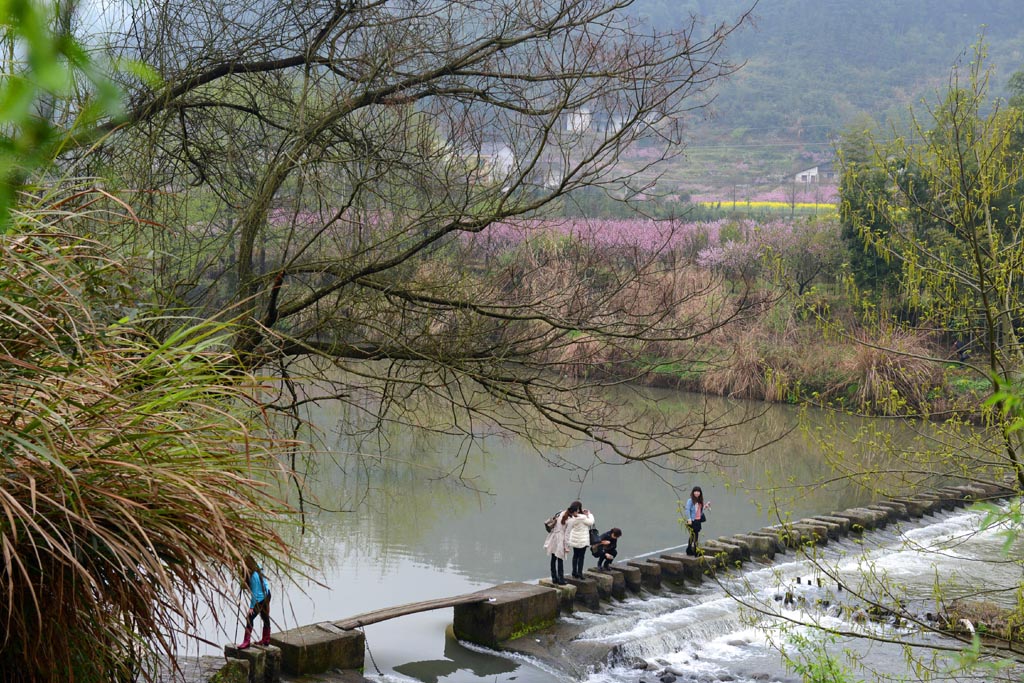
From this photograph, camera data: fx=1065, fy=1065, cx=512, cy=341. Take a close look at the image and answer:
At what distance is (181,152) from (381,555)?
673 cm

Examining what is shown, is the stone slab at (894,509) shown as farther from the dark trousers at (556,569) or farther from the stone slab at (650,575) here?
the dark trousers at (556,569)

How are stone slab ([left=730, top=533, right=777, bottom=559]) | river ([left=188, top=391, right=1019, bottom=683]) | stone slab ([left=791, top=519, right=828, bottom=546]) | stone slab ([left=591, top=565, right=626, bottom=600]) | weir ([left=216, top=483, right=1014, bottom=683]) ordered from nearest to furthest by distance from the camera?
1. weir ([left=216, top=483, right=1014, bottom=683])
2. river ([left=188, top=391, right=1019, bottom=683])
3. stone slab ([left=591, top=565, right=626, bottom=600])
4. stone slab ([left=730, top=533, right=777, bottom=559])
5. stone slab ([left=791, top=519, right=828, bottom=546])

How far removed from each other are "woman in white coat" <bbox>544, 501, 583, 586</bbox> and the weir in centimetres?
18

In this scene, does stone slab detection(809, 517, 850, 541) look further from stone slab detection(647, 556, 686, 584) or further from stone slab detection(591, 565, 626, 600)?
stone slab detection(591, 565, 626, 600)

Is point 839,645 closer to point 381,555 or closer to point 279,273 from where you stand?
point 381,555

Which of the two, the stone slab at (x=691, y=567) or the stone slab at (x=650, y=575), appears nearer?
the stone slab at (x=650, y=575)

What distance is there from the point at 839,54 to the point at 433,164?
424ft

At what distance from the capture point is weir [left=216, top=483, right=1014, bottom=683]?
7875 mm

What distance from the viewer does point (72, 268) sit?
332 centimetres

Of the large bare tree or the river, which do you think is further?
the river

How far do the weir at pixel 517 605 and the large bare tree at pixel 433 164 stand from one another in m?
1.82

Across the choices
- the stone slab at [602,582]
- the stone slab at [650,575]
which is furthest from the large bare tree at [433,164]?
the stone slab at [650,575]

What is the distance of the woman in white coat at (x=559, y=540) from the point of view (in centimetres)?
1122

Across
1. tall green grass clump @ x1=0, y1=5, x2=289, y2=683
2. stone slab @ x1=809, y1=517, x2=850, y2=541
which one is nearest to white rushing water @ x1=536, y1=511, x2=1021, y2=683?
stone slab @ x1=809, y1=517, x2=850, y2=541
